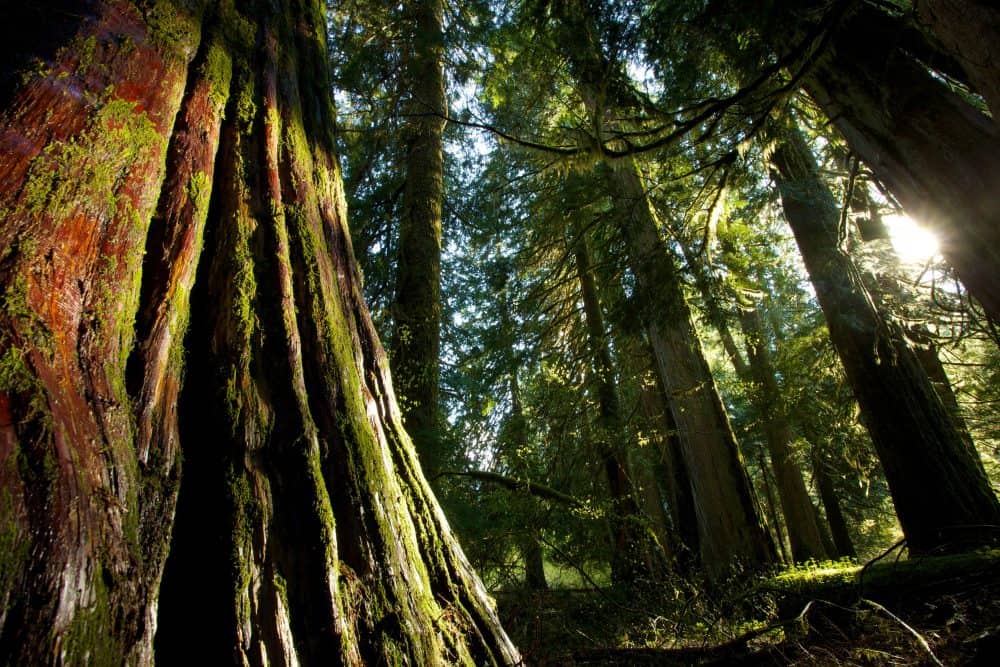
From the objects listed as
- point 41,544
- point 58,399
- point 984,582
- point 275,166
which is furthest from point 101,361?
point 984,582

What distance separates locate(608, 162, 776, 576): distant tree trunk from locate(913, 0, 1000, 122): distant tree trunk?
119 inches

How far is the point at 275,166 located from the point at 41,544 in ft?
5.31

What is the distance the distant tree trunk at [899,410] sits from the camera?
4.21m

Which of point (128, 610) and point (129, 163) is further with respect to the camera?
point (129, 163)

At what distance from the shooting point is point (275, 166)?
6.87ft

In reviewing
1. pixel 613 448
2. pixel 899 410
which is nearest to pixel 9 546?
pixel 899 410

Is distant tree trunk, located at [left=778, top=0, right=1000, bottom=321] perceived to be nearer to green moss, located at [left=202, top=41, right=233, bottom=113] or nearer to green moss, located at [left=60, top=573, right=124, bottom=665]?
green moss, located at [left=202, top=41, right=233, bottom=113]

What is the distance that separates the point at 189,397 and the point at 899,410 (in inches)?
231

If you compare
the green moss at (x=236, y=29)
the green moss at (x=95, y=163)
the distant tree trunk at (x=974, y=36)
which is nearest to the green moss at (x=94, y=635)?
the green moss at (x=95, y=163)

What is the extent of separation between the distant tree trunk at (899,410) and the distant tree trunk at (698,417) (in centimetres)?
138

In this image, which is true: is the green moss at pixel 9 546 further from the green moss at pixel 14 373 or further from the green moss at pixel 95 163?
the green moss at pixel 95 163

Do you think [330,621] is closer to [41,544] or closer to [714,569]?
[41,544]

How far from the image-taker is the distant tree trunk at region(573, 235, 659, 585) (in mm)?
5473

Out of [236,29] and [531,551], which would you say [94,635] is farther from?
[531,551]
